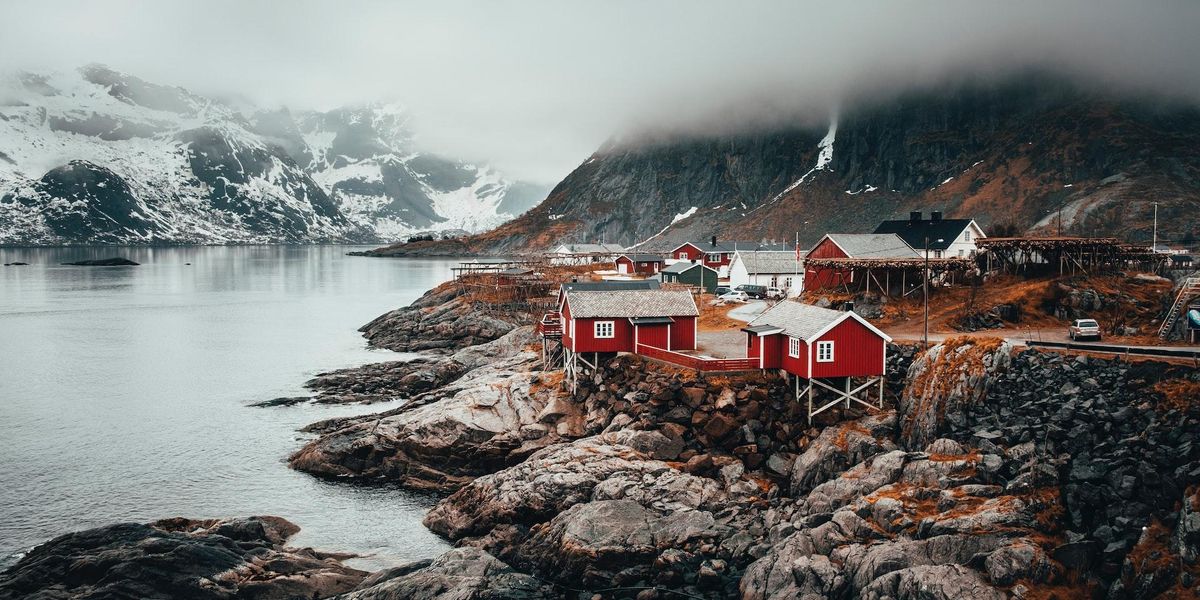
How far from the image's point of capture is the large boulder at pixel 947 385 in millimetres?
33906

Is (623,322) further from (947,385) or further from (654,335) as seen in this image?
(947,385)

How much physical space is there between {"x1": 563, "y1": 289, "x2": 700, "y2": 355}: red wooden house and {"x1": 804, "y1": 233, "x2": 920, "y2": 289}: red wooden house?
69.3 feet

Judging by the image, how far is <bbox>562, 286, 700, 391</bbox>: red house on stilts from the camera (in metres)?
44.5

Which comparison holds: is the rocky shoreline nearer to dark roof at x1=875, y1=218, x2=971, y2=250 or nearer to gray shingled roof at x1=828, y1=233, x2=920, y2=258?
gray shingled roof at x1=828, y1=233, x2=920, y2=258

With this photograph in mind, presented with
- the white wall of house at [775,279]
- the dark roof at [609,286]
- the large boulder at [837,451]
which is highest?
the dark roof at [609,286]

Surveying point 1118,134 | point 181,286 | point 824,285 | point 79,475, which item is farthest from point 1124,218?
point 181,286

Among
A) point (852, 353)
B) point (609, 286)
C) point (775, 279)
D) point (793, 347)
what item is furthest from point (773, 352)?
point (775, 279)

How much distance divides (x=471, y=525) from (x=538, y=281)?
233ft

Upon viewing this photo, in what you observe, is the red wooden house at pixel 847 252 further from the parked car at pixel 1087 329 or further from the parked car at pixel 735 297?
the parked car at pixel 1087 329

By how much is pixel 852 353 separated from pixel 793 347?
2.76 meters

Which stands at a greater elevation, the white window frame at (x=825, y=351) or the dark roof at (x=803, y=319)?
the dark roof at (x=803, y=319)

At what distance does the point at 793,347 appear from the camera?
38.7 metres

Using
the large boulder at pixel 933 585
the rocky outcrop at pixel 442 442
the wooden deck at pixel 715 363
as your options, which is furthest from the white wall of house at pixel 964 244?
the large boulder at pixel 933 585

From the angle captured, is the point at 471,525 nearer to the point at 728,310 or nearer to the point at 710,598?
the point at 710,598
